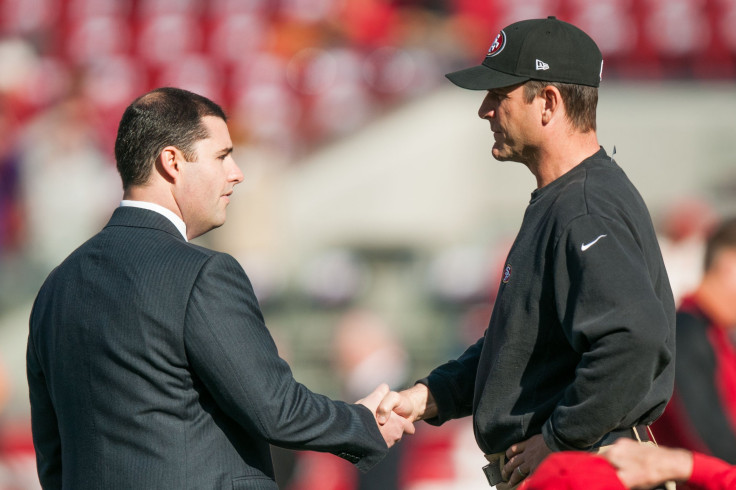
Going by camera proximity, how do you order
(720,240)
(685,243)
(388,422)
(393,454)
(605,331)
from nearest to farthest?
(605,331) < (388,422) < (720,240) < (393,454) < (685,243)

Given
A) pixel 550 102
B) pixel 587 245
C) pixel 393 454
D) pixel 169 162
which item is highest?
pixel 550 102

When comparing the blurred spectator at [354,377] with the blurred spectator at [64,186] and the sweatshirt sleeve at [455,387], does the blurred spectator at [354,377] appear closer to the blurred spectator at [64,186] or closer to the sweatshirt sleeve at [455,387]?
the blurred spectator at [64,186]

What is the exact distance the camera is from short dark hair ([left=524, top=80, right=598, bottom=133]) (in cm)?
235

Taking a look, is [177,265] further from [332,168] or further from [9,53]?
[9,53]

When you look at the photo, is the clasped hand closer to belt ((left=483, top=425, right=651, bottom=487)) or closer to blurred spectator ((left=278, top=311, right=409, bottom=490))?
belt ((left=483, top=425, right=651, bottom=487))

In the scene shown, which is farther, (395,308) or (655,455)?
(395,308)

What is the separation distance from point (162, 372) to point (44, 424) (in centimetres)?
48

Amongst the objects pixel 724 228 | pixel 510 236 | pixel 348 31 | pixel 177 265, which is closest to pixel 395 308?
pixel 510 236

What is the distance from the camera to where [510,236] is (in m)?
8.12

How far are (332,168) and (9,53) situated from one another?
136 inches

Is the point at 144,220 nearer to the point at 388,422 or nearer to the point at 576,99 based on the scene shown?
the point at 388,422

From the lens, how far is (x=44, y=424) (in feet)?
8.30

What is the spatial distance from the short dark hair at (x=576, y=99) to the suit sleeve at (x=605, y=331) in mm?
310

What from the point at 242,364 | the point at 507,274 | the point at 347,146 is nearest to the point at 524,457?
the point at 507,274
